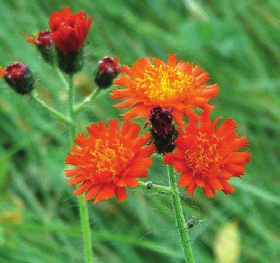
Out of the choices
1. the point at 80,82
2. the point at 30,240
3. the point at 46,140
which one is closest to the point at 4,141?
the point at 46,140

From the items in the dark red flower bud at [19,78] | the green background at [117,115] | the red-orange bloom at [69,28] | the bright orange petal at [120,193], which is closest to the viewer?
the bright orange petal at [120,193]

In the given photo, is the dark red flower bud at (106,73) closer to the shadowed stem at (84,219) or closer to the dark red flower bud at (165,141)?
the shadowed stem at (84,219)

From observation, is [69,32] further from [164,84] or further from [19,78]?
[164,84]

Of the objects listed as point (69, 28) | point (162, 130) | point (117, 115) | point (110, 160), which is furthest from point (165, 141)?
point (117, 115)

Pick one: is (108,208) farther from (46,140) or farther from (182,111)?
(182,111)

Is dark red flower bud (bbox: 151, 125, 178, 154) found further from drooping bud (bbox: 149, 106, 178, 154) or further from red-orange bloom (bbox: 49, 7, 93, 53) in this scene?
red-orange bloom (bbox: 49, 7, 93, 53)

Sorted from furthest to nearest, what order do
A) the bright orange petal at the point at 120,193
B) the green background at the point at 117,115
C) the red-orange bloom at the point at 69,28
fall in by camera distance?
the green background at the point at 117,115 → the red-orange bloom at the point at 69,28 → the bright orange petal at the point at 120,193

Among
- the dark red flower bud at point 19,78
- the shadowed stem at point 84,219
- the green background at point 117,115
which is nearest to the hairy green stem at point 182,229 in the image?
the shadowed stem at point 84,219

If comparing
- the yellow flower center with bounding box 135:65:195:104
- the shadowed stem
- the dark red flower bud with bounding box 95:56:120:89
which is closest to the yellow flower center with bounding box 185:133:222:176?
the yellow flower center with bounding box 135:65:195:104
